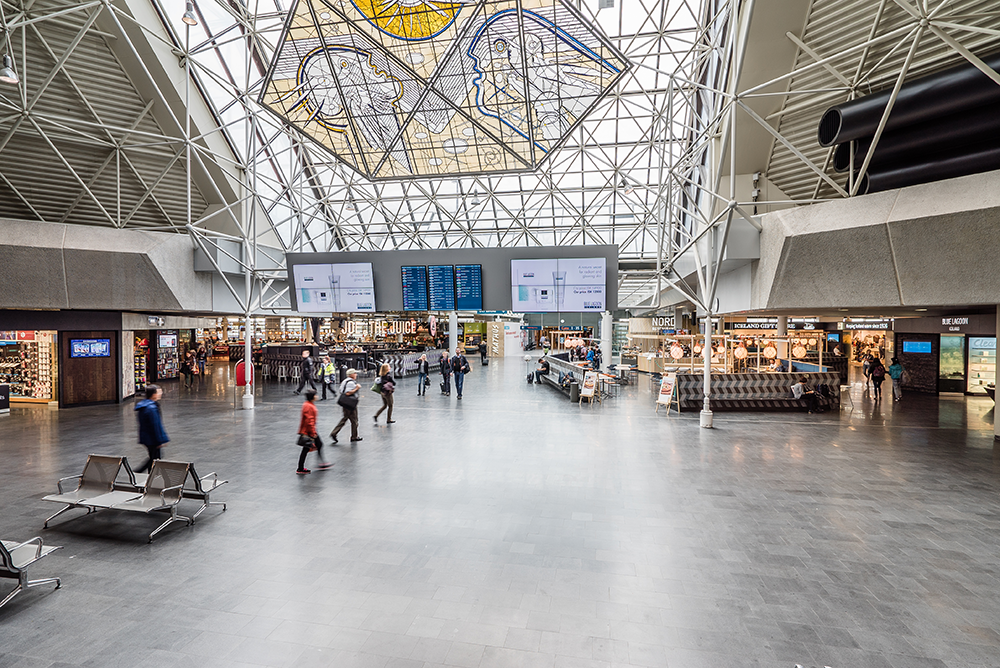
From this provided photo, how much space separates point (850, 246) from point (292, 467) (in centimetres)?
1279

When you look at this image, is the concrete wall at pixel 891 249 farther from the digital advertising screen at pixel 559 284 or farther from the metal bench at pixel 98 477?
the metal bench at pixel 98 477

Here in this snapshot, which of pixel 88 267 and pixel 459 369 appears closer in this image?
pixel 88 267

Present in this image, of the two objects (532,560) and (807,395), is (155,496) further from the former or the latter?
(807,395)

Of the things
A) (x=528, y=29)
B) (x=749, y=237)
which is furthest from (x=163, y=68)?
(x=749, y=237)

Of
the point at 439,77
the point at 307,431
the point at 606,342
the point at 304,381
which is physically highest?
the point at 439,77

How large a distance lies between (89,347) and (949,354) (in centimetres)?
3478

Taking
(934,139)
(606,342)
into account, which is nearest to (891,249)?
(934,139)

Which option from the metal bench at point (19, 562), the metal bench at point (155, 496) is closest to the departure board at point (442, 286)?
the metal bench at point (155, 496)

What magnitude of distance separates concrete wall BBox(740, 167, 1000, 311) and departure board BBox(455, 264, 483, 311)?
833cm

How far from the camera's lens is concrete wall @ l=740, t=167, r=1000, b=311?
28.9 ft

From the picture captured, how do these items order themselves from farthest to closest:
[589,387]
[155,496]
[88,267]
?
1. [589,387]
2. [88,267]
3. [155,496]

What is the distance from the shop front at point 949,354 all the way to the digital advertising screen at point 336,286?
73.0ft

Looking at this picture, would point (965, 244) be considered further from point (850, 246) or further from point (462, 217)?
point (462, 217)

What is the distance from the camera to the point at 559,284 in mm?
14969
